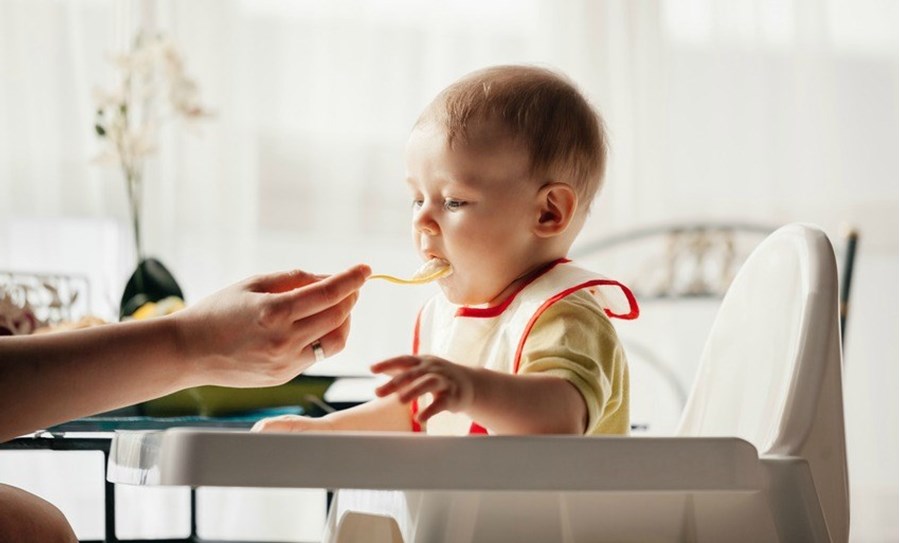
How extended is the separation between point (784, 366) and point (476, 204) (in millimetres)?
301

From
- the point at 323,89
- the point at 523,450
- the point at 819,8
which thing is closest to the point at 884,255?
the point at 819,8

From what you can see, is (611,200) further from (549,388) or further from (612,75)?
(549,388)

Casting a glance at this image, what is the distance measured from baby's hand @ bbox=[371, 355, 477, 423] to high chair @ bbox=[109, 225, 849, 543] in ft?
0.17

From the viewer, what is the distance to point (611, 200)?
303cm

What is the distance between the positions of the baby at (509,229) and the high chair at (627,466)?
13 centimetres

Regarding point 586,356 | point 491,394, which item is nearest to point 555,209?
point 586,356

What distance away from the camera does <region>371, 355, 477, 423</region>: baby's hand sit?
0.67 meters

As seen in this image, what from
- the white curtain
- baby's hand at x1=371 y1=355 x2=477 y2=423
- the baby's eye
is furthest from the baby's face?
the white curtain

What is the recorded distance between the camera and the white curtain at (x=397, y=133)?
2.69 m

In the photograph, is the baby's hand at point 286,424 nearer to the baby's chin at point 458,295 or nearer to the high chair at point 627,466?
the high chair at point 627,466

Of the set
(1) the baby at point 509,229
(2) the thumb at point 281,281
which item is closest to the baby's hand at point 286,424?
(1) the baby at point 509,229

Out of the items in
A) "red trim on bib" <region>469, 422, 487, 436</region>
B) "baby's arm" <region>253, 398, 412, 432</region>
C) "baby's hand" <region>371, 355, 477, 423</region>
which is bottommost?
"baby's arm" <region>253, 398, 412, 432</region>

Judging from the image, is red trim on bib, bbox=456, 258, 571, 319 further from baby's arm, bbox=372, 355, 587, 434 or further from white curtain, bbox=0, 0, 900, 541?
white curtain, bbox=0, 0, 900, 541

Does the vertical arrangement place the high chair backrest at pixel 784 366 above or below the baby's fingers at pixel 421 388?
below
